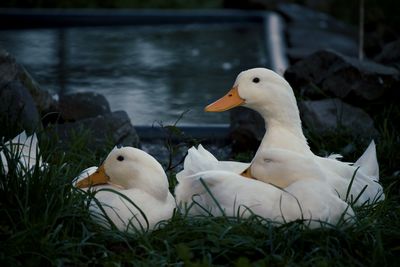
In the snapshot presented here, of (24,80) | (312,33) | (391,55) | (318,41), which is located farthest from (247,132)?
(312,33)

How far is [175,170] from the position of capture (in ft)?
20.7

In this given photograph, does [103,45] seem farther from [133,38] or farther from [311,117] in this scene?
[311,117]

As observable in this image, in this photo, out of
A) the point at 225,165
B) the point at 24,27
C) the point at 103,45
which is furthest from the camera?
the point at 24,27

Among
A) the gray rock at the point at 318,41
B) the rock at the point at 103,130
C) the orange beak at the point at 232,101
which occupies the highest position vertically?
the orange beak at the point at 232,101

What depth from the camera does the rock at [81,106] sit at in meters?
7.30

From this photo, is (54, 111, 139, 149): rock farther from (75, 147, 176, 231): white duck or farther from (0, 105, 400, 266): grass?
(0, 105, 400, 266): grass

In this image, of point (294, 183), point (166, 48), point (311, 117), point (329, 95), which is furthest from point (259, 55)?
point (294, 183)

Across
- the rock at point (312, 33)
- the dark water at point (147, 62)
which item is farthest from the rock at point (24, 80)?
the rock at point (312, 33)

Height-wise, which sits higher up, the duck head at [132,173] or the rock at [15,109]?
the duck head at [132,173]

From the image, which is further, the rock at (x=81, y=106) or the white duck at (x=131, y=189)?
the rock at (x=81, y=106)

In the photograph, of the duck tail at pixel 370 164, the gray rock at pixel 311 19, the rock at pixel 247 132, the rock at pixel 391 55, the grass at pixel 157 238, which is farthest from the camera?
the gray rock at pixel 311 19

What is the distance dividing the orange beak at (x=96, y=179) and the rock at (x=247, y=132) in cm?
201

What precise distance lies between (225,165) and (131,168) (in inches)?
28.5

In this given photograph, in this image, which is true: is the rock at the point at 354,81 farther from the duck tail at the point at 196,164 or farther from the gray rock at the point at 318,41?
the gray rock at the point at 318,41
